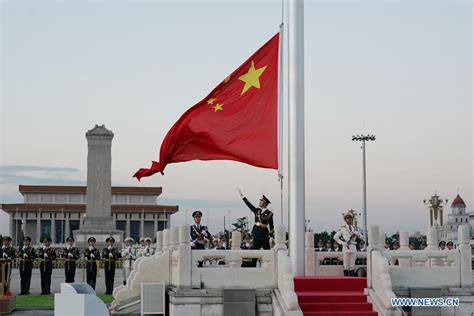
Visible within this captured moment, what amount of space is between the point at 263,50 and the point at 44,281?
11.7 meters

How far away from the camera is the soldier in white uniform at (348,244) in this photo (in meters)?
14.0

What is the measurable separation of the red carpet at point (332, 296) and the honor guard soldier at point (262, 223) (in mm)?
1330

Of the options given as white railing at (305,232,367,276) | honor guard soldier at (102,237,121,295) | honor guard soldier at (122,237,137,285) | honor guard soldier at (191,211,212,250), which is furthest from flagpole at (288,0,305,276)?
honor guard soldier at (102,237,121,295)

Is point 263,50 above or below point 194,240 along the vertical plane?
above

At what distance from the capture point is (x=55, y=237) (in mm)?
67438

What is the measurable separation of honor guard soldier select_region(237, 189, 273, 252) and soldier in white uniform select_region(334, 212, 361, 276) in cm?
131

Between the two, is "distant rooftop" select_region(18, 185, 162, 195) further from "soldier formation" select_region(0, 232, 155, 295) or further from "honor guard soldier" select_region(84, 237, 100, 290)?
"honor guard soldier" select_region(84, 237, 100, 290)

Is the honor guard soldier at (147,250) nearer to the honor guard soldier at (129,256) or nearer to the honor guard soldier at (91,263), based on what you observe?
the honor guard soldier at (129,256)

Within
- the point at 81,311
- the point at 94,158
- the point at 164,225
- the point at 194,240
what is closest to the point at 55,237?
the point at 164,225

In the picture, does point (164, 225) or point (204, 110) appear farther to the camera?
point (164, 225)

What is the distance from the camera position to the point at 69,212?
6812 centimetres

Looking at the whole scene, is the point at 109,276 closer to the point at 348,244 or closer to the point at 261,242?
the point at 261,242

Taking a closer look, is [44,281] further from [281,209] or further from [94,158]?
[94,158]

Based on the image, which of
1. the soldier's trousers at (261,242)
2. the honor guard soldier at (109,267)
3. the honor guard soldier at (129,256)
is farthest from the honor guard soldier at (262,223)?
the honor guard soldier at (109,267)
